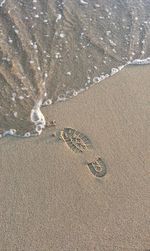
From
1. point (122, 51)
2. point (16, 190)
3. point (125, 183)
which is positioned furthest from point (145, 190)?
point (122, 51)

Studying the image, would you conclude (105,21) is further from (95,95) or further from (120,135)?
(120,135)

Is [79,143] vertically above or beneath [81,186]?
above

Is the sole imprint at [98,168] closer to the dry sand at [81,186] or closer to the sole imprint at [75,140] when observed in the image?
the dry sand at [81,186]

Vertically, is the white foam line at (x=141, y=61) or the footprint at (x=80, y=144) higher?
the white foam line at (x=141, y=61)

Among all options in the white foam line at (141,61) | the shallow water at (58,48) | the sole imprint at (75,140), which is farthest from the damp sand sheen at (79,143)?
the white foam line at (141,61)

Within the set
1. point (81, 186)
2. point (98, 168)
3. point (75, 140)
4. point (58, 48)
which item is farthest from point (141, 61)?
point (81, 186)

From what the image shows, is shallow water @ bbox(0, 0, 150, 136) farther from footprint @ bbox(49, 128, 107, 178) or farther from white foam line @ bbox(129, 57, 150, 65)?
footprint @ bbox(49, 128, 107, 178)

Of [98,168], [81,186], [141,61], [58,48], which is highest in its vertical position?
[58,48]

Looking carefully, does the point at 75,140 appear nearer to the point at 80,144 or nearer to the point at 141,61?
the point at 80,144
